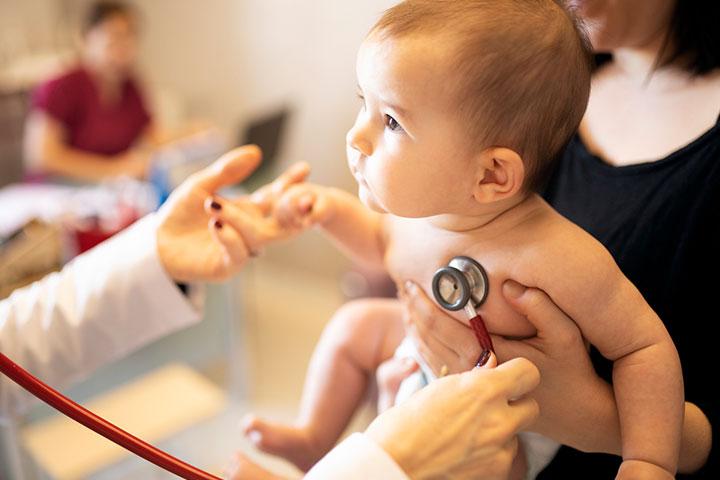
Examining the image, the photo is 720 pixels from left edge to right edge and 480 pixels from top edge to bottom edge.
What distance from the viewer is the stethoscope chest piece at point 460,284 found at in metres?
0.81

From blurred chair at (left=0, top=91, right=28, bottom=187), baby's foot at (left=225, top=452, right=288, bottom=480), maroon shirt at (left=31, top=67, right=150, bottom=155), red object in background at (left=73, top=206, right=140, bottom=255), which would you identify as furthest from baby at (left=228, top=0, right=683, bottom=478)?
blurred chair at (left=0, top=91, right=28, bottom=187)

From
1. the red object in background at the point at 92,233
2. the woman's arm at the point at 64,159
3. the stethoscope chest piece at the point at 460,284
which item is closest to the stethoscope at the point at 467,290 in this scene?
the stethoscope chest piece at the point at 460,284

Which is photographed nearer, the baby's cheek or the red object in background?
the baby's cheek

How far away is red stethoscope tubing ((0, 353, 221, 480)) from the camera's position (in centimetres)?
72

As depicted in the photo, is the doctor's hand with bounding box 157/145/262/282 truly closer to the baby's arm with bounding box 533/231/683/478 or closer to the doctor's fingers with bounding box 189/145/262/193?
the doctor's fingers with bounding box 189/145/262/193

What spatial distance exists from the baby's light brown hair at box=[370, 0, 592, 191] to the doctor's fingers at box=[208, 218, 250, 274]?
339mm

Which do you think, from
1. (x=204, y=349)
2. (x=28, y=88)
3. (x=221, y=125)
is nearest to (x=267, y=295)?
(x=221, y=125)

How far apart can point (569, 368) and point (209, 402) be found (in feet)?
4.05

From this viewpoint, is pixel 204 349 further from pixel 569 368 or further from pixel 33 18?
pixel 33 18

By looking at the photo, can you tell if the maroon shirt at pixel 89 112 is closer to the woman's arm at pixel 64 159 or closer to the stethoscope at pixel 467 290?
the woman's arm at pixel 64 159

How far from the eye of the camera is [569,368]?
82 cm

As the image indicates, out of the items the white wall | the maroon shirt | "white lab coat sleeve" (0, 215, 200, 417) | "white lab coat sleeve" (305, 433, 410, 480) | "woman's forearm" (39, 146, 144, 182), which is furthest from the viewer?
the white wall

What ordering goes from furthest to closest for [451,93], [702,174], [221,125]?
[221,125], [702,174], [451,93]

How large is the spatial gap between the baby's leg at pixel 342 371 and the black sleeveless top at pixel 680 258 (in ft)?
1.02
